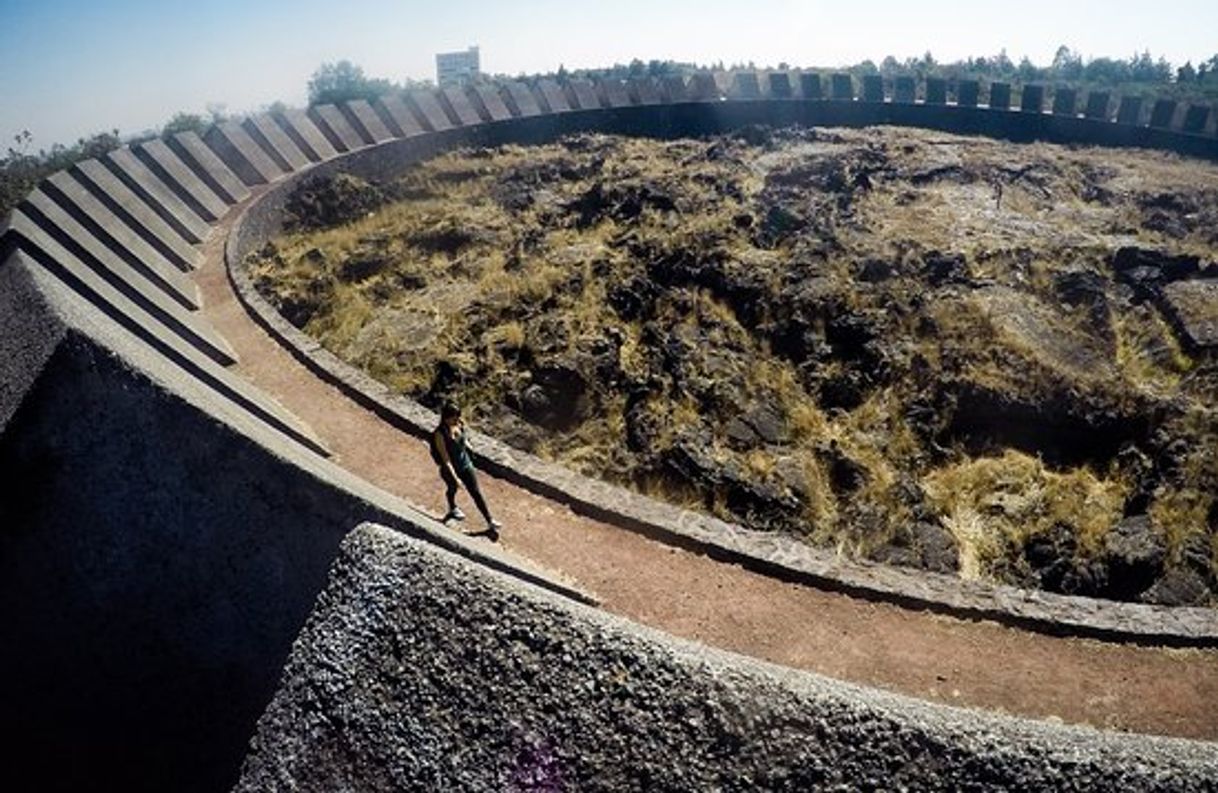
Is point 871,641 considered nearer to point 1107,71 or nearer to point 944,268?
point 944,268

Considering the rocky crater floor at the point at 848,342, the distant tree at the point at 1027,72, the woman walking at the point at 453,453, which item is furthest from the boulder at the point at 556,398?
the distant tree at the point at 1027,72

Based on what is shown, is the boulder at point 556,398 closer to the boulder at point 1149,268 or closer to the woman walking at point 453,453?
the woman walking at point 453,453

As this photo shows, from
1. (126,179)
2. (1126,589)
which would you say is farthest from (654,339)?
(126,179)

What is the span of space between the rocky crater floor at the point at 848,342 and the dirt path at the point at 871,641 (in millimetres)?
2065

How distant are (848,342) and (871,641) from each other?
27.8 ft

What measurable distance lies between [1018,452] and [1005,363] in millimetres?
1988

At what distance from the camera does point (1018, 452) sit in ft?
40.1

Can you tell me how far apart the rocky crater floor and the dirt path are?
2065mm

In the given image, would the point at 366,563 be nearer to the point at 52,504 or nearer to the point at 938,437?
the point at 52,504

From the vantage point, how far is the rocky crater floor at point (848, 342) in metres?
10.4

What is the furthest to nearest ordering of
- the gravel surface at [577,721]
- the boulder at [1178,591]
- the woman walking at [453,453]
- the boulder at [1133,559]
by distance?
the boulder at [1133,559] < the boulder at [1178,591] < the woman walking at [453,453] < the gravel surface at [577,721]

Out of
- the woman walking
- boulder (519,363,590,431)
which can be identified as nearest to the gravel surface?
the woman walking

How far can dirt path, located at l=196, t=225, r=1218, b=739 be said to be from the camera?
6.64m

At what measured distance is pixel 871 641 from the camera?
7.16 metres
